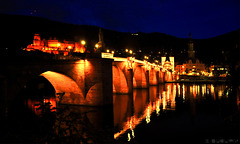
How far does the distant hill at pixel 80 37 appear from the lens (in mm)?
51625

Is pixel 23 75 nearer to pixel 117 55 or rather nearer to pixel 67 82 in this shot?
pixel 67 82

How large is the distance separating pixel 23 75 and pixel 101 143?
13.5 meters

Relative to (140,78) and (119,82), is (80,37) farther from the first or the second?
(119,82)

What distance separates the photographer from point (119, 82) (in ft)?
114

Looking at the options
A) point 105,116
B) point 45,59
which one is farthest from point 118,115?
point 45,59

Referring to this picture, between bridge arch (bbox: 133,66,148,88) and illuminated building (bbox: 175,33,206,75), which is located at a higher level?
illuminated building (bbox: 175,33,206,75)

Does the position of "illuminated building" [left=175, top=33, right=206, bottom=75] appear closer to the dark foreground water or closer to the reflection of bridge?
the dark foreground water

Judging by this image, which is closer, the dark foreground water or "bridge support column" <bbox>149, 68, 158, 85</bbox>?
the dark foreground water

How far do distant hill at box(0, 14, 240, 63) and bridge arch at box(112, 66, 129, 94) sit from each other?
7.17m

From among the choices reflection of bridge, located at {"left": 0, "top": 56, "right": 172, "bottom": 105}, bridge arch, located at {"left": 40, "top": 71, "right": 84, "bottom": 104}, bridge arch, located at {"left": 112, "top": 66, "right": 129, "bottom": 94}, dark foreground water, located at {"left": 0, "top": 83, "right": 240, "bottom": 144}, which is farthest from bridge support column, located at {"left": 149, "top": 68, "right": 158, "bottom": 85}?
bridge arch, located at {"left": 40, "top": 71, "right": 84, "bottom": 104}

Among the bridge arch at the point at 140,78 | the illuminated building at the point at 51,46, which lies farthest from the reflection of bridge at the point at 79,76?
the bridge arch at the point at 140,78

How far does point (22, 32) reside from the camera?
58.5 metres

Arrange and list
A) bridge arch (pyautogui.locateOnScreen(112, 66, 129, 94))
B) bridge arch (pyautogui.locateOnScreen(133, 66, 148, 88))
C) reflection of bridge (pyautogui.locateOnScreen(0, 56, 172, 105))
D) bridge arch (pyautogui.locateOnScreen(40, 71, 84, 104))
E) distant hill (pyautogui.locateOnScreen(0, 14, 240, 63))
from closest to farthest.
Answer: reflection of bridge (pyautogui.locateOnScreen(0, 56, 172, 105)), bridge arch (pyautogui.locateOnScreen(40, 71, 84, 104)), bridge arch (pyautogui.locateOnScreen(112, 66, 129, 94)), bridge arch (pyautogui.locateOnScreen(133, 66, 148, 88)), distant hill (pyautogui.locateOnScreen(0, 14, 240, 63))

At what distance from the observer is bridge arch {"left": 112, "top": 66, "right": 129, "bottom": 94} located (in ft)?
111
